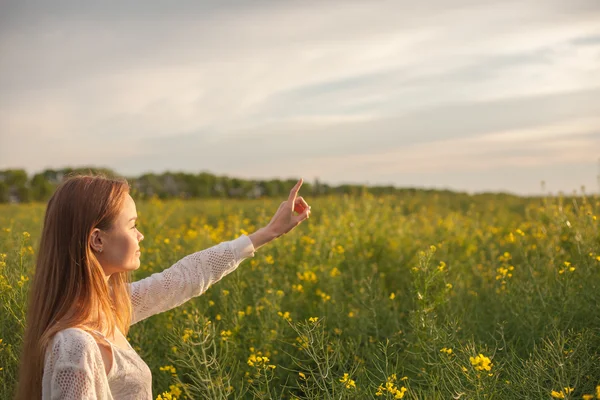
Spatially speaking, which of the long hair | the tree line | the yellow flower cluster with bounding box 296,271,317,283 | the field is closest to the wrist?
the field

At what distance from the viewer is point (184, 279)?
2645 millimetres

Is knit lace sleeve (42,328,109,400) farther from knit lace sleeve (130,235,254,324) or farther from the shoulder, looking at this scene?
knit lace sleeve (130,235,254,324)

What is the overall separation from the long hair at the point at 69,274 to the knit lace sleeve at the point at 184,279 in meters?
0.47

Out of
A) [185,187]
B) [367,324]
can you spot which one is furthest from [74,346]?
[185,187]

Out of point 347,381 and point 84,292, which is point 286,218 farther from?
point 84,292

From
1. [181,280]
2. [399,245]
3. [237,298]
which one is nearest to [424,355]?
[237,298]

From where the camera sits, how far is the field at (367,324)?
2797mm

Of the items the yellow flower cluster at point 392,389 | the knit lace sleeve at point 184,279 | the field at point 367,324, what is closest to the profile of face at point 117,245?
the knit lace sleeve at point 184,279

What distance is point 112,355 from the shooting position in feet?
6.57

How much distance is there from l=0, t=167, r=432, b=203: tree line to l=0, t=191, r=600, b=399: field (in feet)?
28.8

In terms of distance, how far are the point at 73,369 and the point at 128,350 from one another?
31cm

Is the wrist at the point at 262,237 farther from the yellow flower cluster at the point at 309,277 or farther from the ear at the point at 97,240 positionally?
the yellow flower cluster at the point at 309,277

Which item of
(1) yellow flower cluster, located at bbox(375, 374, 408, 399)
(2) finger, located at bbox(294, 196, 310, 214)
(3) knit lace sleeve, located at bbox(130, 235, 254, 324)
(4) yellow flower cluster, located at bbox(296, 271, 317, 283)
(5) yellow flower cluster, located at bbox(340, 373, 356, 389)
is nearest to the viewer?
(1) yellow flower cluster, located at bbox(375, 374, 408, 399)

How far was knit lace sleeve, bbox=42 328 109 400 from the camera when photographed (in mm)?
1824
